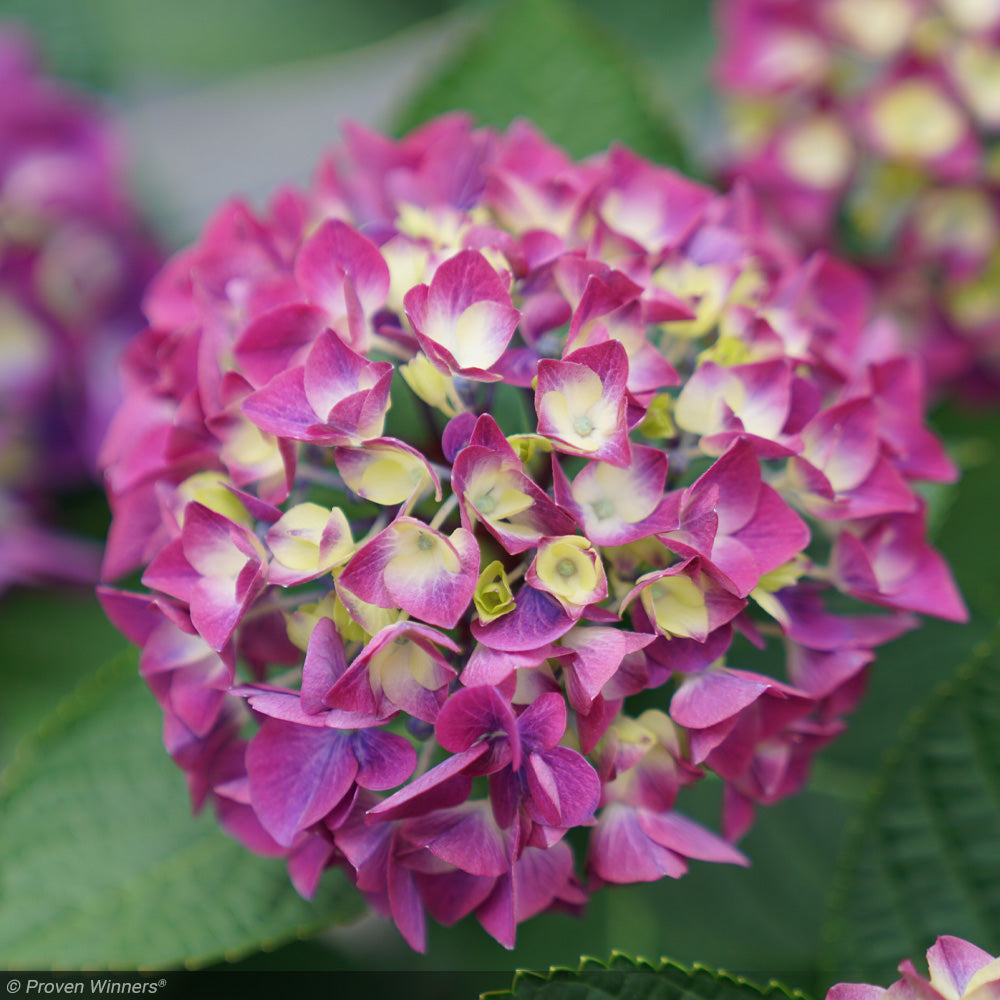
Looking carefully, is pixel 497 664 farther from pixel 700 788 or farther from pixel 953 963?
pixel 700 788

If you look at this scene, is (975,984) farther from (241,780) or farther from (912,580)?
(241,780)

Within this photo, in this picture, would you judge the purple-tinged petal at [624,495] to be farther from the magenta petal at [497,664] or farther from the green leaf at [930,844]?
the green leaf at [930,844]

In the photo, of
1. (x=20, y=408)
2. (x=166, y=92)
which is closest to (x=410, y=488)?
(x=20, y=408)

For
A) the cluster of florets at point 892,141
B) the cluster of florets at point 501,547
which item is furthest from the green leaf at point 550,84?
the cluster of florets at point 501,547

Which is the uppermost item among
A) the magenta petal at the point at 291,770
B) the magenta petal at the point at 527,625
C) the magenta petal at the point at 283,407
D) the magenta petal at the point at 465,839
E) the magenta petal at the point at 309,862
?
the magenta petal at the point at 283,407

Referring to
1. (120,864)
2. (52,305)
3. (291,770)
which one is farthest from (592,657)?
(52,305)

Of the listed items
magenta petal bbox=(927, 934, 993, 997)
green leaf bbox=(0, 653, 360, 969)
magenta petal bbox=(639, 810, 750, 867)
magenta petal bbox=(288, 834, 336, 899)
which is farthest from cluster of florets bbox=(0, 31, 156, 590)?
magenta petal bbox=(927, 934, 993, 997)
